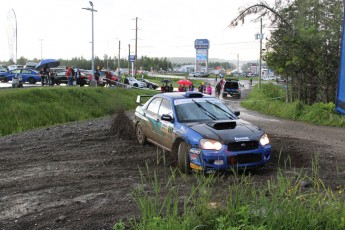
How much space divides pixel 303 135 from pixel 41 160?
8.24 metres

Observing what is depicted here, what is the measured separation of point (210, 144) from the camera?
6.64 m

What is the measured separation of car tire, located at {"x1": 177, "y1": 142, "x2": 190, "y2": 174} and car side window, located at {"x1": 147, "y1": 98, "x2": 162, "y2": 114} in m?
1.97

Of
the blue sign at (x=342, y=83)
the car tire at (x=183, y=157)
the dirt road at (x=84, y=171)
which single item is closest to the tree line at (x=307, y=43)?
the dirt road at (x=84, y=171)

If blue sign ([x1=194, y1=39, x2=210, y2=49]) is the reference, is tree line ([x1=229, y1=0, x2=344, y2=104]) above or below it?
below

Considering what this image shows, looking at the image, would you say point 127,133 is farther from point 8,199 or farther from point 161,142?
point 8,199

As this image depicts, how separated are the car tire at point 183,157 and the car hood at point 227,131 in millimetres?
382

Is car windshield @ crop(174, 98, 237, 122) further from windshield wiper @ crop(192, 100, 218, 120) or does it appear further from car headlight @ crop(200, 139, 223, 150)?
car headlight @ crop(200, 139, 223, 150)

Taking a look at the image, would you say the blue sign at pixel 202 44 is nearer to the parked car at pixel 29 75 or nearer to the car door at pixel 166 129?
the parked car at pixel 29 75

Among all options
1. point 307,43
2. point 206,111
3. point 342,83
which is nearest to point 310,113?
point 307,43

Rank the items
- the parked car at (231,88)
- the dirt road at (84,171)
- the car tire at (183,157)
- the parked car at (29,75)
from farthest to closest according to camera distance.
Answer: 1. the parked car at (231,88)
2. the parked car at (29,75)
3. the car tire at (183,157)
4. the dirt road at (84,171)

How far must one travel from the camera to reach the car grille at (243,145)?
6.57 meters

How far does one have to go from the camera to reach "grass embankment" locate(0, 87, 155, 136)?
15.6 meters

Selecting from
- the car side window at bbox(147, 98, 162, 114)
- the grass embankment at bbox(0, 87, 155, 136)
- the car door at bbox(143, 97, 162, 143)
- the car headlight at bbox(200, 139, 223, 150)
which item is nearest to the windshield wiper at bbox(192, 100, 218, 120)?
the car door at bbox(143, 97, 162, 143)

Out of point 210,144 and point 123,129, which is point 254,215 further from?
point 123,129
